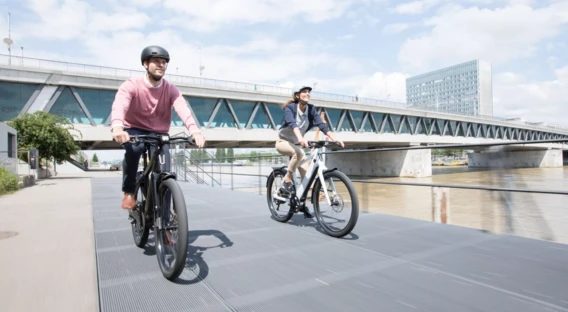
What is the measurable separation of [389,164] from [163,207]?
46294mm

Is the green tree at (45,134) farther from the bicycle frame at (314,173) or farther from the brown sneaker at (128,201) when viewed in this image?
the bicycle frame at (314,173)

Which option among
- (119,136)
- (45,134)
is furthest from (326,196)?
(45,134)

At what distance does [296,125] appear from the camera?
4.29 m

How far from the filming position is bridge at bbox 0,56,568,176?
24047 mm

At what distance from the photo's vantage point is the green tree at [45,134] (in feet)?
71.6

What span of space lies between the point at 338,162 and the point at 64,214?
4579 cm

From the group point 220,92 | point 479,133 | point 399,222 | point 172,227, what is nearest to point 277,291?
point 172,227

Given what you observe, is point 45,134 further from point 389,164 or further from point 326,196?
point 389,164

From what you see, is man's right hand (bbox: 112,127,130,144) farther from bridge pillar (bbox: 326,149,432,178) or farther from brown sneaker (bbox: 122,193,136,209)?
bridge pillar (bbox: 326,149,432,178)

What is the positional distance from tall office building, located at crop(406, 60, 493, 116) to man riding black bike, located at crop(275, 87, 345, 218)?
460 feet

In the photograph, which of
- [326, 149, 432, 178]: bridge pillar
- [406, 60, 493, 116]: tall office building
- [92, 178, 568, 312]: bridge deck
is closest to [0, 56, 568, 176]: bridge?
[326, 149, 432, 178]: bridge pillar

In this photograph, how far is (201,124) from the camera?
30766 millimetres

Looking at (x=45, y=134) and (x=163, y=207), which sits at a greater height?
(x=45, y=134)

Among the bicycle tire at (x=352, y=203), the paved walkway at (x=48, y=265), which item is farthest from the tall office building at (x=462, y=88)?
the paved walkway at (x=48, y=265)
